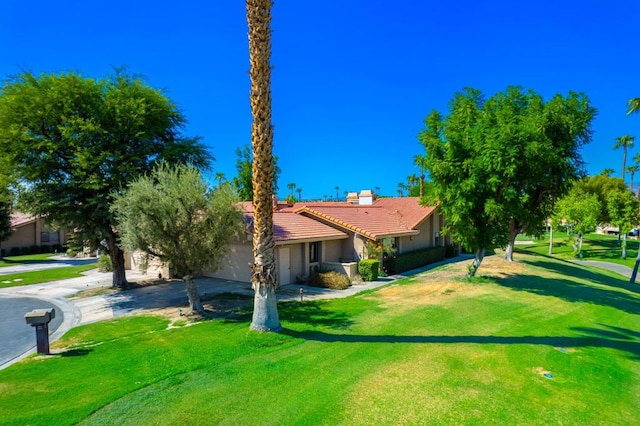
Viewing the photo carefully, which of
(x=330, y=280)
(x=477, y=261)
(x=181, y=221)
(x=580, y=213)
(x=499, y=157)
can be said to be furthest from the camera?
(x=580, y=213)

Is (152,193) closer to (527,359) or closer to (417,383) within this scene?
(417,383)

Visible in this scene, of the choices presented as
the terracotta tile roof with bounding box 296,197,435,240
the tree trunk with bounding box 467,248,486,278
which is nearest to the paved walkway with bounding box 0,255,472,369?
the terracotta tile roof with bounding box 296,197,435,240

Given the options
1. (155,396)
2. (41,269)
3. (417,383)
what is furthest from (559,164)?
(41,269)

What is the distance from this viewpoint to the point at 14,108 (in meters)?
16.7

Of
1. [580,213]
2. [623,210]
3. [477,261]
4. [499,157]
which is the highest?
[499,157]

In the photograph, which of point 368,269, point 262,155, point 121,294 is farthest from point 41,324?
point 368,269

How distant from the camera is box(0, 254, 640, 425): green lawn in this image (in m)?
6.89

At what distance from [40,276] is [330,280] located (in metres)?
20.1

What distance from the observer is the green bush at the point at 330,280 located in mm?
20031

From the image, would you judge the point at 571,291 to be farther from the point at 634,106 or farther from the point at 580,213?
the point at 580,213

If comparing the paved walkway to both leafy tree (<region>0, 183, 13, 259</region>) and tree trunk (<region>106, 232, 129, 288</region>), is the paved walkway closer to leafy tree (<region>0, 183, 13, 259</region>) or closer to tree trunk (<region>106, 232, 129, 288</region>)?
tree trunk (<region>106, 232, 129, 288</region>)

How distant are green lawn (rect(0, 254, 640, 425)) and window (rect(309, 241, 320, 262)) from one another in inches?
308

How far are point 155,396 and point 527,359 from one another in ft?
29.7

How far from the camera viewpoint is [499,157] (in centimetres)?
1678
